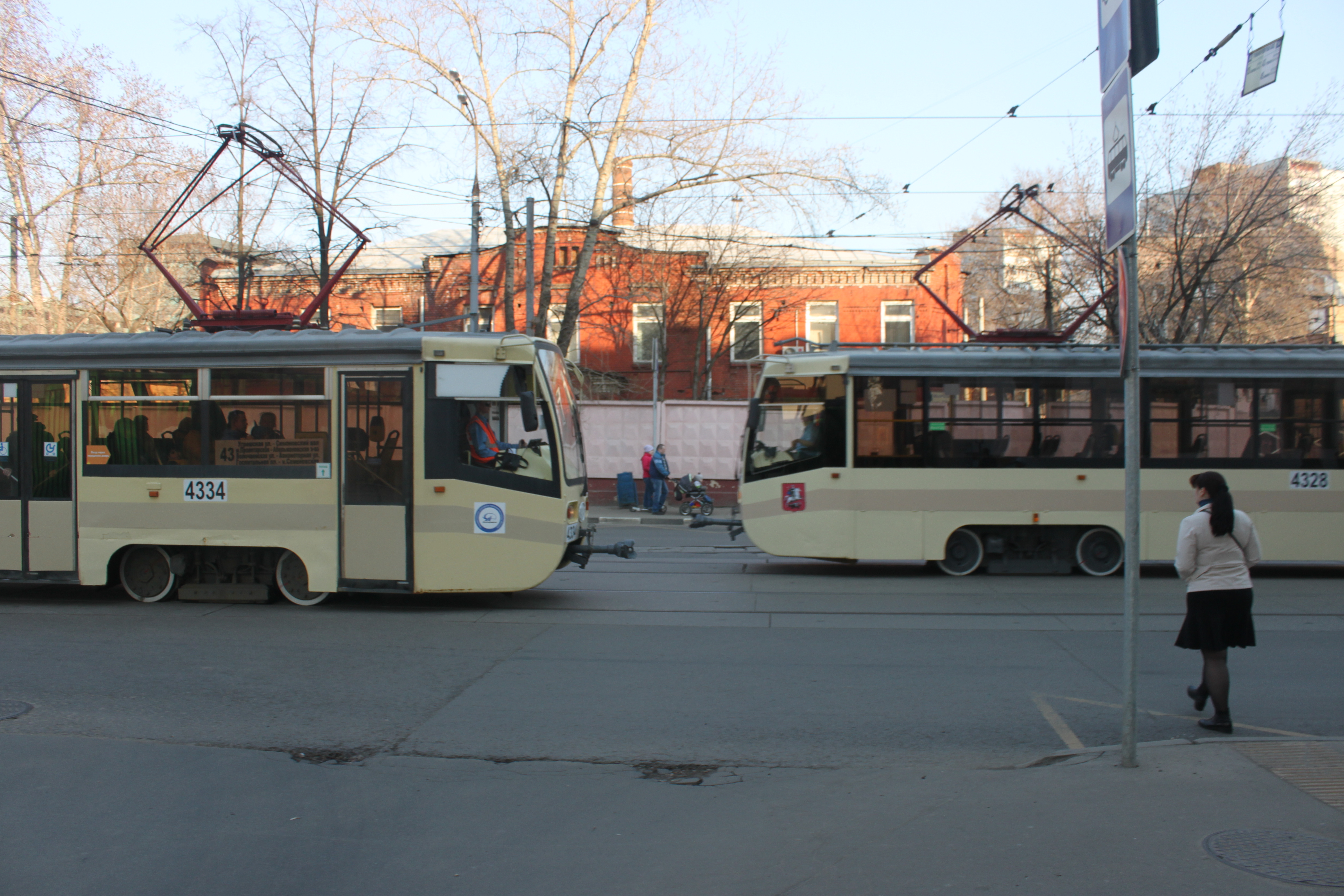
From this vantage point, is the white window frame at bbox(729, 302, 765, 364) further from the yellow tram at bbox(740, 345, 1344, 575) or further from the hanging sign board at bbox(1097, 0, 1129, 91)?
the hanging sign board at bbox(1097, 0, 1129, 91)

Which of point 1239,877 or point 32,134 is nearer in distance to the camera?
point 1239,877

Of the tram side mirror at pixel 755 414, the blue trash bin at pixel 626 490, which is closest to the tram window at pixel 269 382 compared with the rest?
the tram side mirror at pixel 755 414

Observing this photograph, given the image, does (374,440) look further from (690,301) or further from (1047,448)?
(690,301)

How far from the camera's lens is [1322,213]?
70.8ft

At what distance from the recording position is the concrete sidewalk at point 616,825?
3.90 meters

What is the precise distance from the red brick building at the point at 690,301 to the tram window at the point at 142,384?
816 inches

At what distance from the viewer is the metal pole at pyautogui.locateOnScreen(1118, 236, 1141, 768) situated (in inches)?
190

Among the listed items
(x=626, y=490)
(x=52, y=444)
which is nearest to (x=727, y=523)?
(x=52, y=444)

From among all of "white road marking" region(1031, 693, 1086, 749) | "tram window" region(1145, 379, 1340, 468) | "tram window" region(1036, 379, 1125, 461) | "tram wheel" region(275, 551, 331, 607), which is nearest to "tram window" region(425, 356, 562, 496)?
"tram wheel" region(275, 551, 331, 607)

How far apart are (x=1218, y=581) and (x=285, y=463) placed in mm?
8321

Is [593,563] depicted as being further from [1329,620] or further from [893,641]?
[1329,620]

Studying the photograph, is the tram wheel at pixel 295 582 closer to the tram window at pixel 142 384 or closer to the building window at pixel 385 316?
the tram window at pixel 142 384

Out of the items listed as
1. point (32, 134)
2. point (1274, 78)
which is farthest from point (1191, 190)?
point (32, 134)

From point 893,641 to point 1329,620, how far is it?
4.62m
